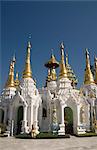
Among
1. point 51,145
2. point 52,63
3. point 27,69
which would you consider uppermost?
point 52,63

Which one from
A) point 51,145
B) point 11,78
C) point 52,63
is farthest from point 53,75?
point 51,145

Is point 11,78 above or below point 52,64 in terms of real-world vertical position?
below

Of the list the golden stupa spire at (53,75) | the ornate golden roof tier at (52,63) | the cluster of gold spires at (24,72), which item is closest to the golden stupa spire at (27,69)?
the cluster of gold spires at (24,72)

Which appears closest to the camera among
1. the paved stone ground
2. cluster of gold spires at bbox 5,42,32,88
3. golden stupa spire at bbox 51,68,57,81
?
the paved stone ground

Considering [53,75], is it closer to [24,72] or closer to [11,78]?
[11,78]

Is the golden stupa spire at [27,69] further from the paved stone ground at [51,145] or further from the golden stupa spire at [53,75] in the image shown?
the paved stone ground at [51,145]

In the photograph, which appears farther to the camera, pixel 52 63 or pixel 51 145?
pixel 52 63

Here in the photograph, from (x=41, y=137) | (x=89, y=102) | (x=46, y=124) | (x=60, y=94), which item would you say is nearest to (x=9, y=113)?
(x=46, y=124)

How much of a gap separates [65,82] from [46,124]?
253 inches

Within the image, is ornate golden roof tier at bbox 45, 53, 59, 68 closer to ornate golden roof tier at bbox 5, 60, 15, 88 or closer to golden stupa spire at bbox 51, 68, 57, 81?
golden stupa spire at bbox 51, 68, 57, 81

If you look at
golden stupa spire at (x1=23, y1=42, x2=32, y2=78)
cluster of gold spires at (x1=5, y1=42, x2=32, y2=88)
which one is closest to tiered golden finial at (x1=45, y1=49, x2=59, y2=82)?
cluster of gold spires at (x1=5, y1=42, x2=32, y2=88)

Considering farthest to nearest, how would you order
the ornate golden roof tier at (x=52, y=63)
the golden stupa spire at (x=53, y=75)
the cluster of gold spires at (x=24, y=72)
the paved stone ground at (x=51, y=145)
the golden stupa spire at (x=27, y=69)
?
the ornate golden roof tier at (x=52, y=63) < the golden stupa spire at (x=53, y=75) < the cluster of gold spires at (x=24, y=72) < the golden stupa spire at (x=27, y=69) < the paved stone ground at (x=51, y=145)

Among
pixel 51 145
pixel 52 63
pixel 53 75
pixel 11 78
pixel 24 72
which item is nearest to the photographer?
pixel 51 145

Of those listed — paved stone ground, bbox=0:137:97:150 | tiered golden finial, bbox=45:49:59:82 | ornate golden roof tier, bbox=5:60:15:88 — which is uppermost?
tiered golden finial, bbox=45:49:59:82
